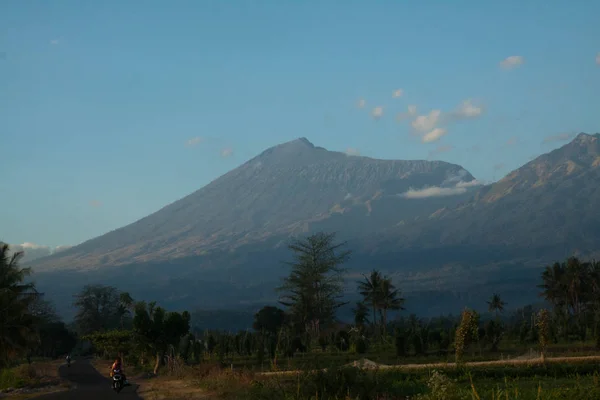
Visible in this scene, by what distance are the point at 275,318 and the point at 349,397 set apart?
80187 mm

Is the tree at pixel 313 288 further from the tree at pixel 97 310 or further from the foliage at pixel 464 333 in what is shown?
the foliage at pixel 464 333

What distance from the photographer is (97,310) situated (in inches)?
4441

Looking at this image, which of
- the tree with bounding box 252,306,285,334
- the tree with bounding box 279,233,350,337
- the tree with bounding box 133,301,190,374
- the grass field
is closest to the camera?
the grass field

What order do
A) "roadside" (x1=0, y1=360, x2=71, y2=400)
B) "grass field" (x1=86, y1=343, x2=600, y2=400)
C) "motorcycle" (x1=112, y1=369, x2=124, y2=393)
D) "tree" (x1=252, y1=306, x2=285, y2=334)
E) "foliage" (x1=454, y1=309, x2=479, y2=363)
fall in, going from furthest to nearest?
"tree" (x1=252, y1=306, x2=285, y2=334) → "foliage" (x1=454, y1=309, x2=479, y2=363) → "roadside" (x1=0, y1=360, x2=71, y2=400) → "motorcycle" (x1=112, y1=369, x2=124, y2=393) → "grass field" (x1=86, y1=343, x2=600, y2=400)

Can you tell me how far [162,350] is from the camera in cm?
5238

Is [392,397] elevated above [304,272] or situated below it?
below

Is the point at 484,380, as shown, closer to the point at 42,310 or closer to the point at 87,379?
the point at 87,379

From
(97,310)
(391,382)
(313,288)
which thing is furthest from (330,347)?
(97,310)

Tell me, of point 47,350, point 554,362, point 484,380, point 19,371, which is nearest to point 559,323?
point 554,362

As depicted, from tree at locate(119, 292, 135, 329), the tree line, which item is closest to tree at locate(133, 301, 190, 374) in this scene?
the tree line

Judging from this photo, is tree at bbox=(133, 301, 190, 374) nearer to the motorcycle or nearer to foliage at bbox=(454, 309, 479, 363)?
the motorcycle

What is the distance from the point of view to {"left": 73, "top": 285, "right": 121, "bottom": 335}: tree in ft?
361

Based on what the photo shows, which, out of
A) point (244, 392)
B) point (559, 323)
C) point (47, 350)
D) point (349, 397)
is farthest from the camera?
point (47, 350)

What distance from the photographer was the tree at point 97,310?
361ft
